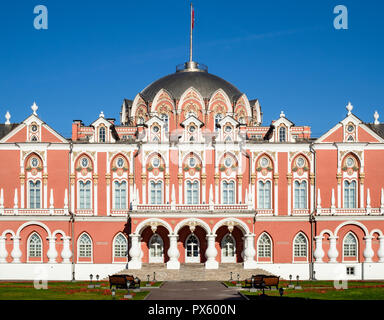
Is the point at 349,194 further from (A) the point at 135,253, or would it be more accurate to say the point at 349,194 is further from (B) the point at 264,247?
(A) the point at 135,253

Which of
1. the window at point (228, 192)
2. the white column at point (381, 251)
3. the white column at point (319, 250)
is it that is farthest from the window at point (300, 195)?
the white column at point (381, 251)

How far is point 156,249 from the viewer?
6731 cm

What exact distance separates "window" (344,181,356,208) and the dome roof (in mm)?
15636

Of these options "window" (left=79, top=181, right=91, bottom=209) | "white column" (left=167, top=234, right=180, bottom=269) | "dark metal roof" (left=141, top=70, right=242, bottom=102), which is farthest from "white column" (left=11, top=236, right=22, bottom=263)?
"dark metal roof" (left=141, top=70, right=242, bottom=102)

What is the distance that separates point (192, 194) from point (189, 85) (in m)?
13.2

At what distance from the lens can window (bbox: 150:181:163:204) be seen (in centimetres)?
6831

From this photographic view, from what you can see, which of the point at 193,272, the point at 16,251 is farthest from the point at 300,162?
the point at 16,251

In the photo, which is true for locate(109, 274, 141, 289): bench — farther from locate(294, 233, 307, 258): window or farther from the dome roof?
the dome roof

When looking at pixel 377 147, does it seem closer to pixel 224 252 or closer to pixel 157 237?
pixel 224 252

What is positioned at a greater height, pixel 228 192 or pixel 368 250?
pixel 228 192

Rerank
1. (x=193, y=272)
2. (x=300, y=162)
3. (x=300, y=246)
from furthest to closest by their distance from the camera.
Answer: (x=300, y=162) → (x=300, y=246) → (x=193, y=272)

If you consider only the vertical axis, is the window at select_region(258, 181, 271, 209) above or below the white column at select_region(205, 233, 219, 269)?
above

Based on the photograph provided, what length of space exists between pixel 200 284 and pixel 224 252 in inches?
509
